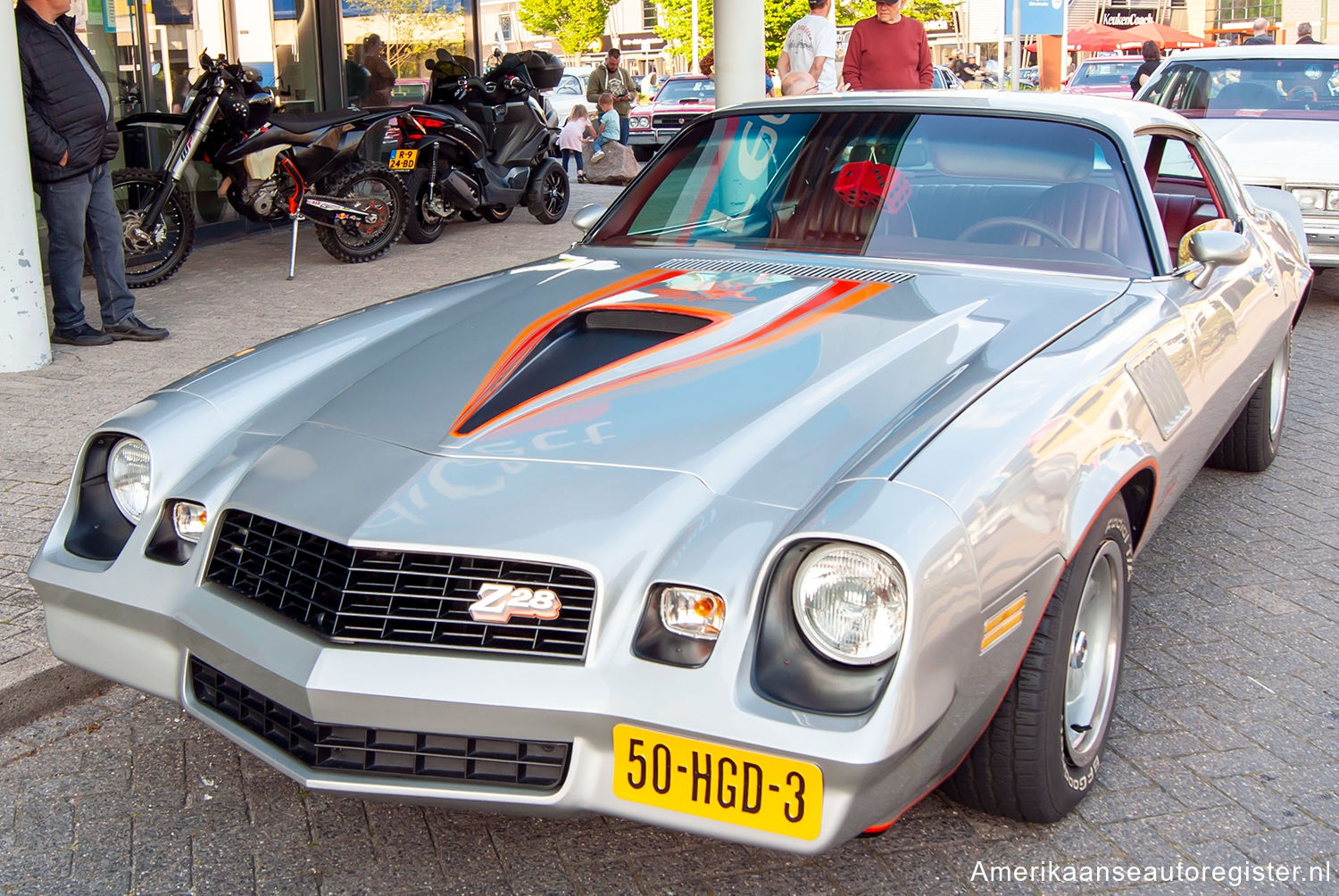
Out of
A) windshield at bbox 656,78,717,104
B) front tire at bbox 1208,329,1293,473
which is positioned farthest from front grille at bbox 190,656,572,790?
windshield at bbox 656,78,717,104

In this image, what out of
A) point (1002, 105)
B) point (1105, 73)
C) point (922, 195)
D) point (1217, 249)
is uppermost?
point (1105, 73)

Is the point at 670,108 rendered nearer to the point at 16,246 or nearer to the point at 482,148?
the point at 482,148

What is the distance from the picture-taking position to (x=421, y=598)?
2.25 metres

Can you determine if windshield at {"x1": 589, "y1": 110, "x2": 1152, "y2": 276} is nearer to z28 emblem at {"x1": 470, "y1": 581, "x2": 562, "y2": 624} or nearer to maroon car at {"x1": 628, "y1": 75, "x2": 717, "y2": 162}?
z28 emblem at {"x1": 470, "y1": 581, "x2": 562, "y2": 624}

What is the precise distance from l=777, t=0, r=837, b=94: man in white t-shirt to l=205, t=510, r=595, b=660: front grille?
28.1ft

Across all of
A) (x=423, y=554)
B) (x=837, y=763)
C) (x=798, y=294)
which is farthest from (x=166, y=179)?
(x=837, y=763)

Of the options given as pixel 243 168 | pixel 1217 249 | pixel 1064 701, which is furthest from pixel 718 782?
pixel 243 168

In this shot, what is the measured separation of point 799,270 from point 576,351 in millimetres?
828

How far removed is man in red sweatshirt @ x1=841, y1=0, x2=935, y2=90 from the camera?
9195 millimetres

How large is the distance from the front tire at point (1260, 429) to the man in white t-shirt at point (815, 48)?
572cm

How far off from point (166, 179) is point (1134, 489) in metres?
6.91

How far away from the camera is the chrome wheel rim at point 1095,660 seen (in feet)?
8.86

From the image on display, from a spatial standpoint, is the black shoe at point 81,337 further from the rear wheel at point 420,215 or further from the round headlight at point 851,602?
the round headlight at point 851,602

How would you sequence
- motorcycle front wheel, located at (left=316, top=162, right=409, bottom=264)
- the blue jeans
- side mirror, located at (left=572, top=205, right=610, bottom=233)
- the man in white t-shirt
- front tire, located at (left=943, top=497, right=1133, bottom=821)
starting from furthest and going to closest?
the man in white t-shirt
motorcycle front wheel, located at (left=316, top=162, right=409, bottom=264)
the blue jeans
side mirror, located at (left=572, top=205, right=610, bottom=233)
front tire, located at (left=943, top=497, right=1133, bottom=821)
